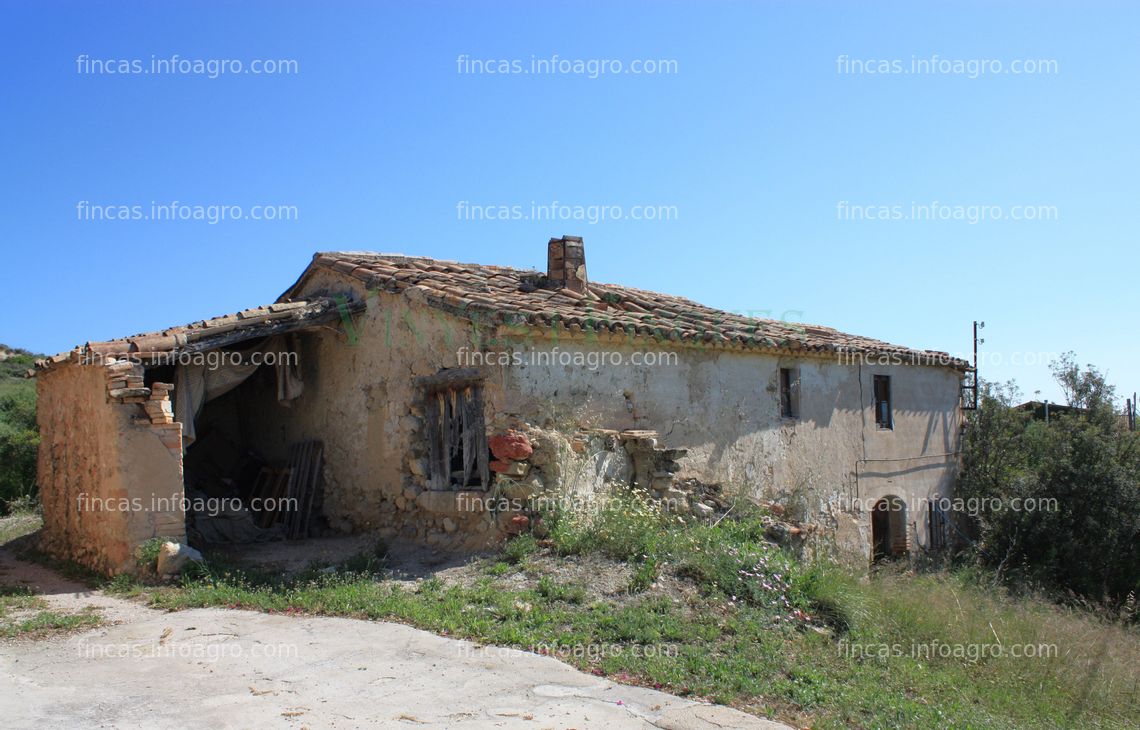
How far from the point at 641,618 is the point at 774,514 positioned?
580 cm

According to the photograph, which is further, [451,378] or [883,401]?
[883,401]

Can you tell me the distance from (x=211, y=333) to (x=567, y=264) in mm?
4993

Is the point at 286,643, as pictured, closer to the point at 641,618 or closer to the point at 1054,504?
the point at 641,618

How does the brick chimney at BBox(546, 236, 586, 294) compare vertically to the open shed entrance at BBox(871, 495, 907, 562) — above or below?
above

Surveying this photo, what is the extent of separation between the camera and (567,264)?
41.4 feet

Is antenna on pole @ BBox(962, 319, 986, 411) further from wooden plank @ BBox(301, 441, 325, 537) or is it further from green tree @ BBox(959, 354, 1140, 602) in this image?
wooden plank @ BBox(301, 441, 325, 537)

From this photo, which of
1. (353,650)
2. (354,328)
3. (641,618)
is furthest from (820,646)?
(354,328)

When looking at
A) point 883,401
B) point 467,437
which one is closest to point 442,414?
point 467,437

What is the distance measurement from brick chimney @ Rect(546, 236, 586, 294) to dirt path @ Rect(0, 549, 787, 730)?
639 centimetres

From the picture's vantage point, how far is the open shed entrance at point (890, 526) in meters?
15.7

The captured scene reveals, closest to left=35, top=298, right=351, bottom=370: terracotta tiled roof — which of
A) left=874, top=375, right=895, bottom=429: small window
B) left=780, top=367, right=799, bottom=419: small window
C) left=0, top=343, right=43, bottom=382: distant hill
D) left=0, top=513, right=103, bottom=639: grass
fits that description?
left=0, top=513, right=103, bottom=639: grass

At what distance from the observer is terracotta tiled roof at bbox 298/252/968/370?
1030cm

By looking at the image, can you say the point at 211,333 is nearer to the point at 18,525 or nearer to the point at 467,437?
the point at 467,437

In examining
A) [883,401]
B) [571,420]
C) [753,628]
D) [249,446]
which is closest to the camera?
[753,628]
